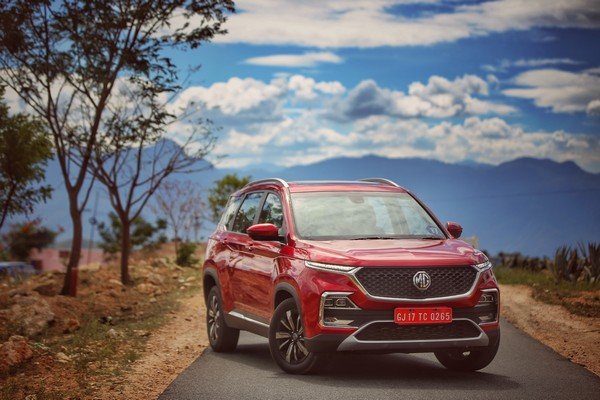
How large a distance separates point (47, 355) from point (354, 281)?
4800mm

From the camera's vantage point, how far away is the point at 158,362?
485 inches

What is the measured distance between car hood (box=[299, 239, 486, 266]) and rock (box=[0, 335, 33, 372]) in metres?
4.06

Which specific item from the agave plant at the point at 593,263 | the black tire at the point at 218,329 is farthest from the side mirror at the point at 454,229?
the agave plant at the point at 593,263

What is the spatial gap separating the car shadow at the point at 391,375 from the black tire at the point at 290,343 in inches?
4.6

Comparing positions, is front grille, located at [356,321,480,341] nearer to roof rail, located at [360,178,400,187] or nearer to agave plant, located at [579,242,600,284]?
roof rail, located at [360,178,400,187]

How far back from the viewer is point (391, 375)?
33.0ft

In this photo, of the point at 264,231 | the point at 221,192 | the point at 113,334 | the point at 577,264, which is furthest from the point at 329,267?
the point at 221,192

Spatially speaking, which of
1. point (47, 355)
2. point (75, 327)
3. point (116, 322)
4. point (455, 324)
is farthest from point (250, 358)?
point (116, 322)

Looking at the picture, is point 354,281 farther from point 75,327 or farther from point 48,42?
point 48,42

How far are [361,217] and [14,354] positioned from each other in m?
4.51

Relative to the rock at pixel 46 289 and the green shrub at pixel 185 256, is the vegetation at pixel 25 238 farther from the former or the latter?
the rock at pixel 46 289

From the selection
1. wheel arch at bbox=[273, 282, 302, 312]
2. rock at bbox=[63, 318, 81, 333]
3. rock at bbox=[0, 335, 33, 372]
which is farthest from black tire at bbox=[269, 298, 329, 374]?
rock at bbox=[63, 318, 81, 333]

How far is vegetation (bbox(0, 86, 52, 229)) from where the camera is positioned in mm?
23406

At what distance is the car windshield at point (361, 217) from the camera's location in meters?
10.3
